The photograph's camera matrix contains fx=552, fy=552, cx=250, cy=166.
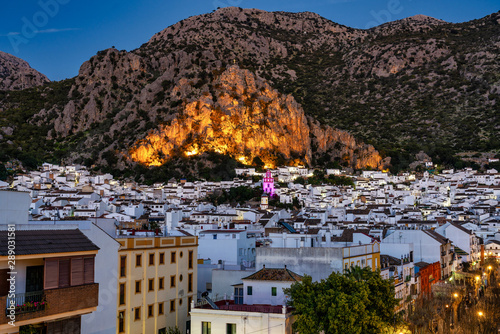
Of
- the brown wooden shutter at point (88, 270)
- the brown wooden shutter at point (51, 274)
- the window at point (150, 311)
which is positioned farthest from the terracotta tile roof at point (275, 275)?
the brown wooden shutter at point (51, 274)

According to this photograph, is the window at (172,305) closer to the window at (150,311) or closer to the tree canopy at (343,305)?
the window at (150,311)

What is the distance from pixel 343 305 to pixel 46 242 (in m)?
14.7

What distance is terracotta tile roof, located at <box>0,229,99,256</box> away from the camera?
17.2 metres

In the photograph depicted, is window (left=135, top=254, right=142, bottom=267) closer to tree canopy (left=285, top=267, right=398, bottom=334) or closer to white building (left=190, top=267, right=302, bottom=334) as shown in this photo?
white building (left=190, top=267, right=302, bottom=334)

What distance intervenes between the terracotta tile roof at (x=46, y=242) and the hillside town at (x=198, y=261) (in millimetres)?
50

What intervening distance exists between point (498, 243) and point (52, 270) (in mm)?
77845

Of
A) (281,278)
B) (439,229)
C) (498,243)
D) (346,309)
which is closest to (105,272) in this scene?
(281,278)

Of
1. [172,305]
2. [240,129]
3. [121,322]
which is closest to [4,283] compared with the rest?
[121,322]

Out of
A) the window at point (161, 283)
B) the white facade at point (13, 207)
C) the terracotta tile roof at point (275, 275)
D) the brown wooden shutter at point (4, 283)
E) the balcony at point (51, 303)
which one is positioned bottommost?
the window at point (161, 283)

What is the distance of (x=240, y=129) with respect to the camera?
17025 centimetres

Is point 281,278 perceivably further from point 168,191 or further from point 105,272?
point 168,191

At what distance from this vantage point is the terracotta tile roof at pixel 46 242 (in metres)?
17.2

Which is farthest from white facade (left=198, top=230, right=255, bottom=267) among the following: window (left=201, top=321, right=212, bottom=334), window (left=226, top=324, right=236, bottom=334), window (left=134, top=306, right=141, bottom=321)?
window (left=226, top=324, right=236, bottom=334)

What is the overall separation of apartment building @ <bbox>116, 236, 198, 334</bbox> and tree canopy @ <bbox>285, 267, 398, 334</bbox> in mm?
9192
